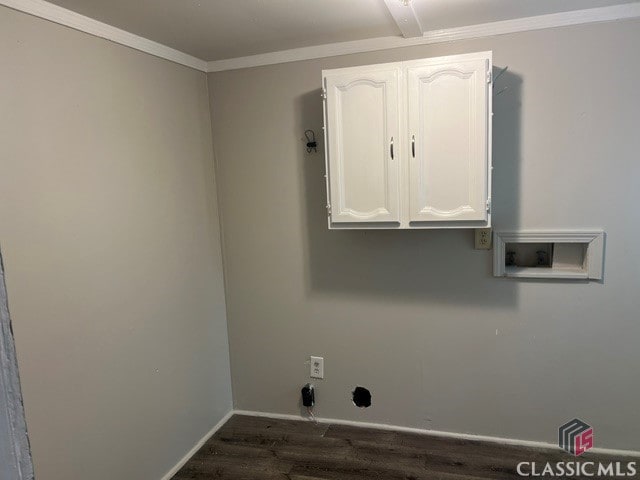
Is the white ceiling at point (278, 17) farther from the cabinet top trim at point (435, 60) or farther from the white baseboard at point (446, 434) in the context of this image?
the white baseboard at point (446, 434)

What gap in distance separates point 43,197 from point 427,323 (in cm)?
190

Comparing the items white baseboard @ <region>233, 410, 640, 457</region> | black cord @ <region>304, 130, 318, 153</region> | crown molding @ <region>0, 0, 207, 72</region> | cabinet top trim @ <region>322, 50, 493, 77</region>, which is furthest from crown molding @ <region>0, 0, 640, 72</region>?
white baseboard @ <region>233, 410, 640, 457</region>

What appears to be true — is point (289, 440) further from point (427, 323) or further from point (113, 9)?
point (113, 9)

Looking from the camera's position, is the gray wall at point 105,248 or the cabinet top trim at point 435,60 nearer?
the gray wall at point 105,248

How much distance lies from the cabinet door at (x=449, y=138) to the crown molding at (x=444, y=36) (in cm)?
35

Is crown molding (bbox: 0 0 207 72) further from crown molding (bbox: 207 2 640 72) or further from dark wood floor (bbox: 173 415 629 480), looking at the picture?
dark wood floor (bbox: 173 415 629 480)

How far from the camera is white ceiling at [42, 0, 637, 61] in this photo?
1777mm

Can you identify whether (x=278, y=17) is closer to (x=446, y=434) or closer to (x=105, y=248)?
(x=105, y=248)

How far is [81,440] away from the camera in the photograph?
1789 mm

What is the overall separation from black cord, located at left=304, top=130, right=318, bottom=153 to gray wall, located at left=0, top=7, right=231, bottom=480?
60 cm

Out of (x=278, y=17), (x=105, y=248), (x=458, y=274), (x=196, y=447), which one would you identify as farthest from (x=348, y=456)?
(x=278, y=17)

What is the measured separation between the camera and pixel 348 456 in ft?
7.70

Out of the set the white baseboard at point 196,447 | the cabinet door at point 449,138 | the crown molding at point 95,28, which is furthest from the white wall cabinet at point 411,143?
the white baseboard at point 196,447

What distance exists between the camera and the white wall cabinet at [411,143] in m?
1.93
